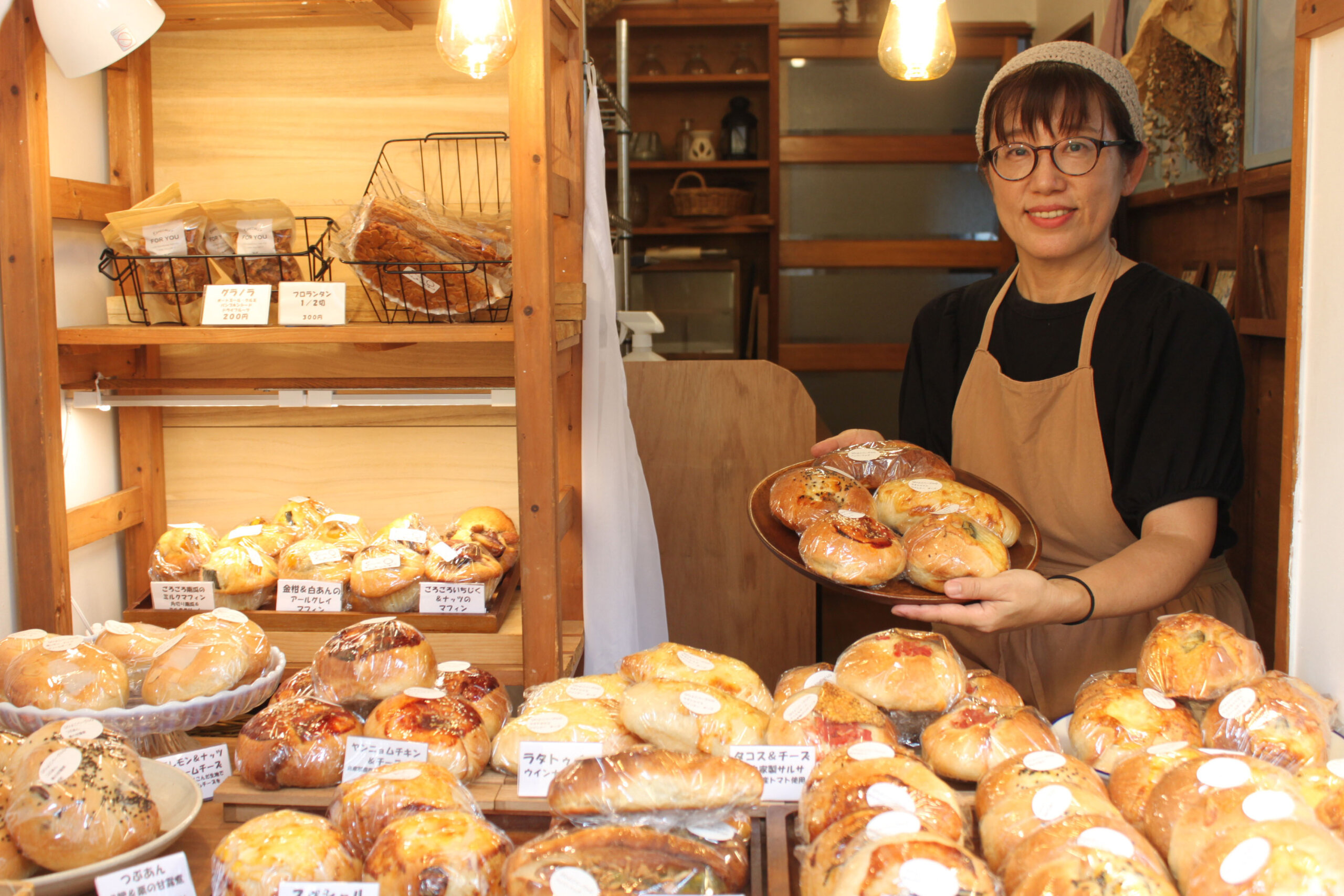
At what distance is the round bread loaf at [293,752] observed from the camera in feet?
3.16

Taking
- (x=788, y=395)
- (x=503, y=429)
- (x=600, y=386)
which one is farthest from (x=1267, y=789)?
(x=788, y=395)

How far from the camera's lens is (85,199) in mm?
1701

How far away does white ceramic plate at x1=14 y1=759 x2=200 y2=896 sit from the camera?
798mm

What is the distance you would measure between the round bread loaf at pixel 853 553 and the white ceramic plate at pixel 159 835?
75cm

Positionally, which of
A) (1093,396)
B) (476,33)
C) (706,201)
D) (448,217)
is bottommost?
(1093,396)

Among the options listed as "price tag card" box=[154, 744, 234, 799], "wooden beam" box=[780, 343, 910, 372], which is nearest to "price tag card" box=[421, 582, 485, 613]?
"price tag card" box=[154, 744, 234, 799]

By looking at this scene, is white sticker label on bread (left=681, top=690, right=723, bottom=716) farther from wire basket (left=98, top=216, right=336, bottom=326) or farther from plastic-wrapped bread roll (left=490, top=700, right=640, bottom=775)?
wire basket (left=98, top=216, right=336, bottom=326)

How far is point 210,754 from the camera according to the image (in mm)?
1102

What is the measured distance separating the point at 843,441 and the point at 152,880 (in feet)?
4.09

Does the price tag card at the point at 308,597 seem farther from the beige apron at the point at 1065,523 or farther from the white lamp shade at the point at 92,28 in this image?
the beige apron at the point at 1065,523

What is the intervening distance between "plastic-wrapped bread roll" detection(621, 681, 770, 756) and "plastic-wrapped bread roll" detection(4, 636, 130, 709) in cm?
63

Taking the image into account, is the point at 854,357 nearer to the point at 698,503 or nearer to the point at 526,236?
the point at 698,503

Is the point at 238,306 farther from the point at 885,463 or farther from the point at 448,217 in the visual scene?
the point at 885,463

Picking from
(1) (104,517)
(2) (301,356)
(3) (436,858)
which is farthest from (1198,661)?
(1) (104,517)
